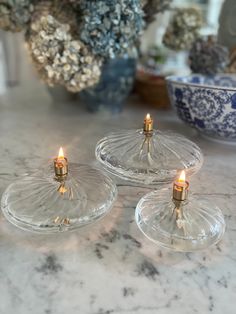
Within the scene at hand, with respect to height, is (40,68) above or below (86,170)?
above

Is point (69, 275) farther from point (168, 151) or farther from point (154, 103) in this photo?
point (154, 103)

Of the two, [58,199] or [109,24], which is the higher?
[109,24]

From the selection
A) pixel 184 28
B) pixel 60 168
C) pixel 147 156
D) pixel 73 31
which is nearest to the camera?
pixel 60 168

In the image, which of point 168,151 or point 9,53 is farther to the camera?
point 9,53

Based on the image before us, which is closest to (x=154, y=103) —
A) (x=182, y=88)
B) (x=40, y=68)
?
(x=182, y=88)

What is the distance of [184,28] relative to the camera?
0.91 meters

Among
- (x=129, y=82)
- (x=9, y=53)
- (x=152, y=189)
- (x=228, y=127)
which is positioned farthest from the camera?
(x=9, y=53)

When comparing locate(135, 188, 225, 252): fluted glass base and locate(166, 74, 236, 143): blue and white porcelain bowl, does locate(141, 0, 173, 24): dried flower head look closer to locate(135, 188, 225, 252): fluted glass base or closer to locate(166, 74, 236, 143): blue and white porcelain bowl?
locate(166, 74, 236, 143): blue and white porcelain bowl

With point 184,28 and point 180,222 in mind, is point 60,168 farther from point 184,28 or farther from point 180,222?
point 184,28

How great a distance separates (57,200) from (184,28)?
0.66m

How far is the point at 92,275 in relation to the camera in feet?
1.21

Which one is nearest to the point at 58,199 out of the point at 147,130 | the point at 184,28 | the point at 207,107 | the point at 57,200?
the point at 57,200

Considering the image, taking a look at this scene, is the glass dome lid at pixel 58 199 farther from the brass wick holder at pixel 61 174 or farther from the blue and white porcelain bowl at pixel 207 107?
the blue and white porcelain bowl at pixel 207 107

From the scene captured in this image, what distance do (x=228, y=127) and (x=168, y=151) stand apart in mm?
147
